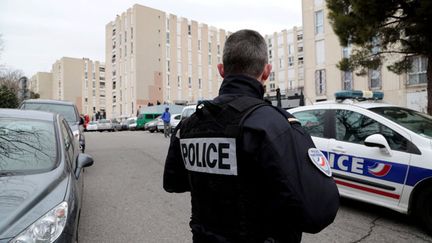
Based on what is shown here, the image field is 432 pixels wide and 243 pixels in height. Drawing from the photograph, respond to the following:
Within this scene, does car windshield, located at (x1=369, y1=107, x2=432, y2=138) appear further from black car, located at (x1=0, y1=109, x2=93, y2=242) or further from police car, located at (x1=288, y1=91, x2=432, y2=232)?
black car, located at (x1=0, y1=109, x2=93, y2=242)

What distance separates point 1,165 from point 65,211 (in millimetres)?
979

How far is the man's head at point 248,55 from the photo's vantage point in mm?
1637

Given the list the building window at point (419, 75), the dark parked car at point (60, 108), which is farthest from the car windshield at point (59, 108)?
the building window at point (419, 75)

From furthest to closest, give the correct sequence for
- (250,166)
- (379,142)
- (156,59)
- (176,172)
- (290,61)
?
1. (156,59)
2. (290,61)
3. (379,142)
4. (176,172)
5. (250,166)

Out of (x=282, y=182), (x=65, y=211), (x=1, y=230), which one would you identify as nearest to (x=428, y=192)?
(x=282, y=182)

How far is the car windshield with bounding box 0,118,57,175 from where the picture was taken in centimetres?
314

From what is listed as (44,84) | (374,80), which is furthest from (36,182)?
(44,84)

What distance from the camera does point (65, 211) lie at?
256 cm

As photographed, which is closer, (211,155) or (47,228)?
(211,155)

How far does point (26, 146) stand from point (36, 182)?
2.76 ft

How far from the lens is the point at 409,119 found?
4676 millimetres

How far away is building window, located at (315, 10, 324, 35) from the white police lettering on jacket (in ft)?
105

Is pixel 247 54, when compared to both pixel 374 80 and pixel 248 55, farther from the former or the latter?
pixel 374 80

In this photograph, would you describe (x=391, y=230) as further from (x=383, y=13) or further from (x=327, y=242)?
(x=383, y=13)
